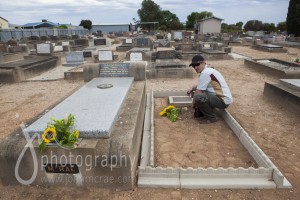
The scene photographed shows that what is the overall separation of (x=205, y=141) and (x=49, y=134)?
2600 mm

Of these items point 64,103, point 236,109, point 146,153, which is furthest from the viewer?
point 236,109

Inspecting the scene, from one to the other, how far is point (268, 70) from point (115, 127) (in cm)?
888

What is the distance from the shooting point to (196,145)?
3885 mm

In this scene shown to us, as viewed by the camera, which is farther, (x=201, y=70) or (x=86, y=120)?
(x=201, y=70)

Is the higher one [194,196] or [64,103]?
[64,103]

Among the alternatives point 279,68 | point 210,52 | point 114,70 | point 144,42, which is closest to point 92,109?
point 114,70

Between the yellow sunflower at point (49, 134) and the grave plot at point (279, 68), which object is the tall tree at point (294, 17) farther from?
the yellow sunflower at point (49, 134)

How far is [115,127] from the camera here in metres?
3.23

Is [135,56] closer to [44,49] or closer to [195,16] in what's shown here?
[44,49]

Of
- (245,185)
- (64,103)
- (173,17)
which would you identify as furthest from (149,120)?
(173,17)

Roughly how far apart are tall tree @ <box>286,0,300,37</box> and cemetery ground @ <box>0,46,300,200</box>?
25363 mm

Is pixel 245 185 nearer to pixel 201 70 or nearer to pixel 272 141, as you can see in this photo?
pixel 272 141

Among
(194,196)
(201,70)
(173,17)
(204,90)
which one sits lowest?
(194,196)

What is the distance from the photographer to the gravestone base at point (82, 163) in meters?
2.72
